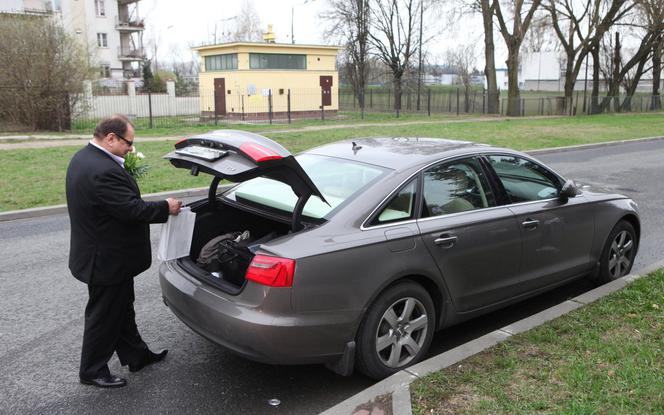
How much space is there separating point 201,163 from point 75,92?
67.2 ft

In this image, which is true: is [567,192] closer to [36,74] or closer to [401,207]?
[401,207]

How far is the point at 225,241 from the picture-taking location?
4.19m

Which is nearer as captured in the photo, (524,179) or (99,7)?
(524,179)

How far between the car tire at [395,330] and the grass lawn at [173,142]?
750 centimetres

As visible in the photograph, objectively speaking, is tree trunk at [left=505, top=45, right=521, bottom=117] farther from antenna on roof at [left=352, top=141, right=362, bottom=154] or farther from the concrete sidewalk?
antenna on roof at [left=352, top=141, right=362, bottom=154]

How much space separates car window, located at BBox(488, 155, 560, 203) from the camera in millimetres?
4695

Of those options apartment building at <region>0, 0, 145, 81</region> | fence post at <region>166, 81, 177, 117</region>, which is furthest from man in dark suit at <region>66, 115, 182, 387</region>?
apartment building at <region>0, 0, 145, 81</region>

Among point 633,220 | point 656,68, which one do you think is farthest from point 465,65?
point 633,220

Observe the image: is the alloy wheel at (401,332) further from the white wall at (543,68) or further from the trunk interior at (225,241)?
the white wall at (543,68)

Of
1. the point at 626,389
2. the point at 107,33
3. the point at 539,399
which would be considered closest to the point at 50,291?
the point at 539,399

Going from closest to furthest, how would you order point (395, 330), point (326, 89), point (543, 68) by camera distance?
point (395, 330), point (326, 89), point (543, 68)

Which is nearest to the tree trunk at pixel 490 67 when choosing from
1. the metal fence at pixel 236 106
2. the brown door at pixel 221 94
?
the metal fence at pixel 236 106

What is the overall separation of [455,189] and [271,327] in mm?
1776

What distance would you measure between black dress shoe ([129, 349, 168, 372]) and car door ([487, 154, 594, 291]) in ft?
8.96
